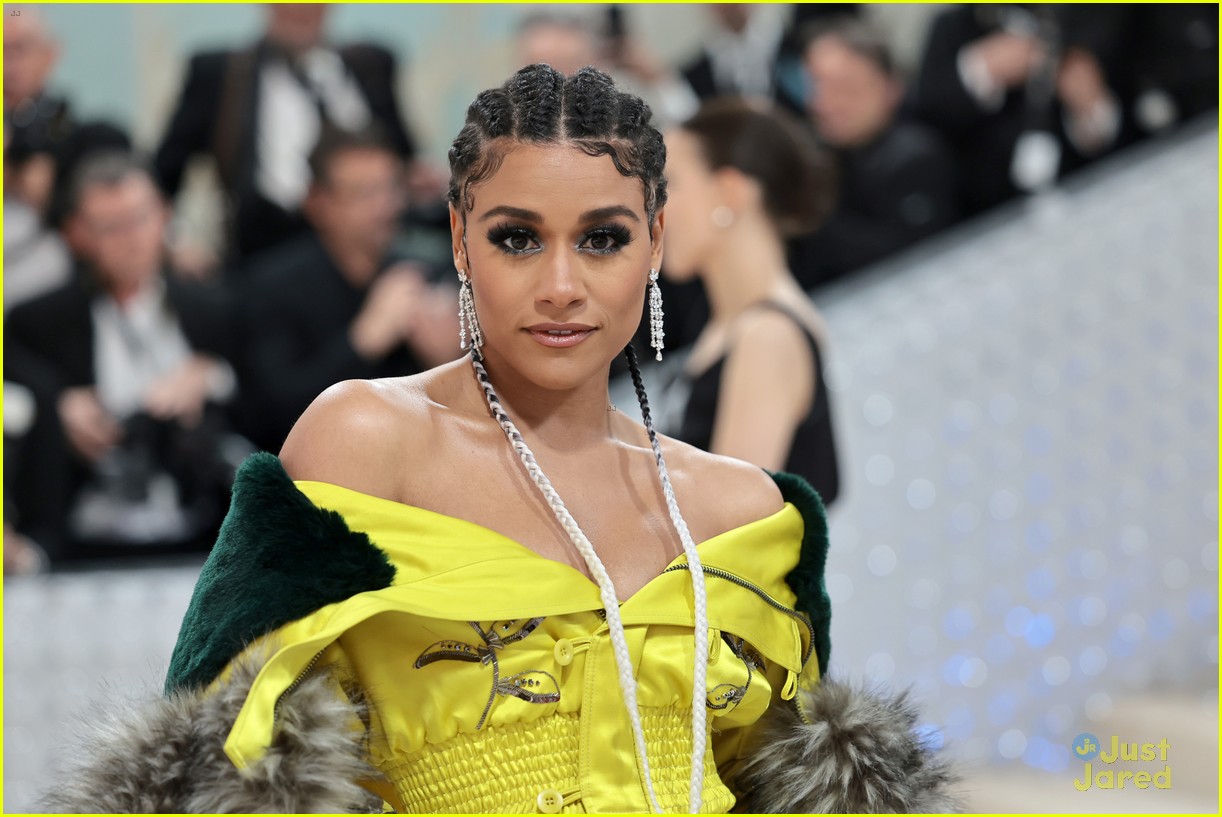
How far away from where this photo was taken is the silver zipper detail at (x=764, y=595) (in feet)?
5.12

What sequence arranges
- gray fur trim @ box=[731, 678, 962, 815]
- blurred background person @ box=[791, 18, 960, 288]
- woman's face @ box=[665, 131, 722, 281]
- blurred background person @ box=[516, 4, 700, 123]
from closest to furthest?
gray fur trim @ box=[731, 678, 962, 815] < woman's face @ box=[665, 131, 722, 281] < blurred background person @ box=[516, 4, 700, 123] < blurred background person @ box=[791, 18, 960, 288]

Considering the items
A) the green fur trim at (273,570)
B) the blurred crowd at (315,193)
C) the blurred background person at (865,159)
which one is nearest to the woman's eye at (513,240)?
the green fur trim at (273,570)

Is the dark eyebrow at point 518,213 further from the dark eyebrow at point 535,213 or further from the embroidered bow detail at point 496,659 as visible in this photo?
the embroidered bow detail at point 496,659

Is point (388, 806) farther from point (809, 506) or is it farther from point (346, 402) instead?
point (809, 506)

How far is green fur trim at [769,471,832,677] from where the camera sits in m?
1.67

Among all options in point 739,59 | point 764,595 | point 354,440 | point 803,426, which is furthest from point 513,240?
point 739,59

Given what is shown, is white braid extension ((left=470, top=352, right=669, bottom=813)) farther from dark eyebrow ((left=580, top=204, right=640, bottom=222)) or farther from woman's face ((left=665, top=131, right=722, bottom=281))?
woman's face ((left=665, top=131, right=722, bottom=281))

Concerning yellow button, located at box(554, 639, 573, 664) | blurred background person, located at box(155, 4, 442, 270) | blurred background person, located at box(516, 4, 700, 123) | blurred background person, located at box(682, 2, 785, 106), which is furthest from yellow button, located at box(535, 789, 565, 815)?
blurred background person, located at box(682, 2, 785, 106)

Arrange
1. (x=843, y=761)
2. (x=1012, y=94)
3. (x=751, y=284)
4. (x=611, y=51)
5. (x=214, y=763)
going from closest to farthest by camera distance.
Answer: (x=214, y=763), (x=843, y=761), (x=751, y=284), (x=611, y=51), (x=1012, y=94)

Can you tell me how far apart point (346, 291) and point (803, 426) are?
2.40m

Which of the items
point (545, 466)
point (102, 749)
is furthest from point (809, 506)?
point (102, 749)

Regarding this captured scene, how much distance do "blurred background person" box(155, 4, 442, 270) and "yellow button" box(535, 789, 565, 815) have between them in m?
4.11

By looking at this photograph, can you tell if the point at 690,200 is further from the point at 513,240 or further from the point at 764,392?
the point at 513,240

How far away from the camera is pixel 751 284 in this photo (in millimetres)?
3568
